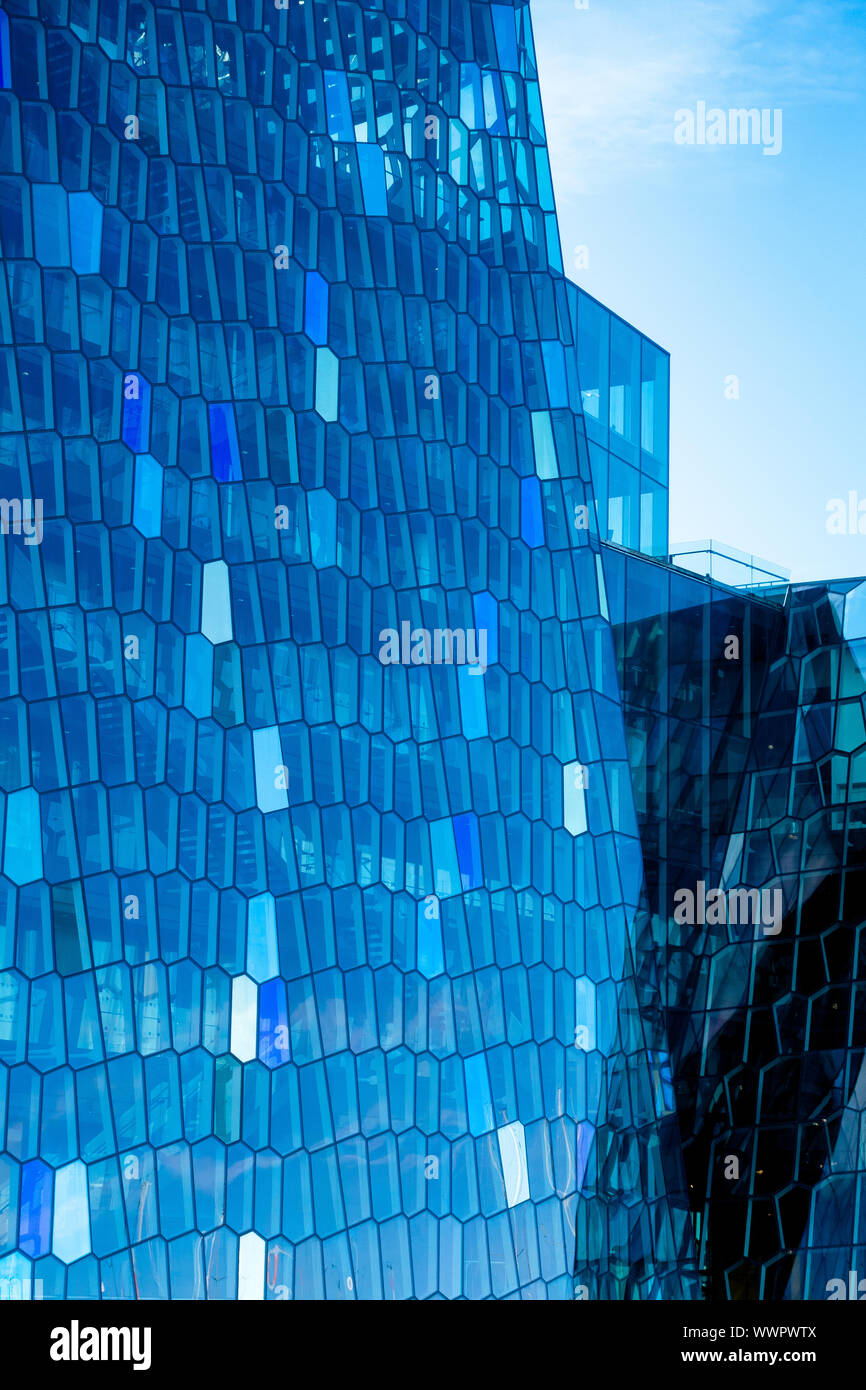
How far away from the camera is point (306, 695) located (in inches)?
429

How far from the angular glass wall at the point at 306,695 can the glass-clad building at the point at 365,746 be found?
3 cm

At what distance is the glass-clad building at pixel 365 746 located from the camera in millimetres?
9367

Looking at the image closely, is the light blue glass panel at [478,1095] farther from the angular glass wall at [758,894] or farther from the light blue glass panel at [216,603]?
the light blue glass panel at [216,603]

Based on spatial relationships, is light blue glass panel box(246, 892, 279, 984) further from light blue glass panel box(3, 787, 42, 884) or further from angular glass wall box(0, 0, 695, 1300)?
light blue glass panel box(3, 787, 42, 884)

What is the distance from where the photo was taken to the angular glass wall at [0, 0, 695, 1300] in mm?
9281

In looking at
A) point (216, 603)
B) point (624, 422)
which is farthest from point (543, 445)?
point (216, 603)

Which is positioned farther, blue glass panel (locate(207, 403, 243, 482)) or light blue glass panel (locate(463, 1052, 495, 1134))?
light blue glass panel (locate(463, 1052, 495, 1134))

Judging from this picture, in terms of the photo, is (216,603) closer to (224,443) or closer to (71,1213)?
(224,443)

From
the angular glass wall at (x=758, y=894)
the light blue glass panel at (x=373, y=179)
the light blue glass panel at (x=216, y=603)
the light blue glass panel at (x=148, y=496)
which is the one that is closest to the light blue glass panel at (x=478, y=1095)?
the angular glass wall at (x=758, y=894)

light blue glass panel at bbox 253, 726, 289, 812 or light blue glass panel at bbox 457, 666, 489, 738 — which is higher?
light blue glass panel at bbox 457, 666, 489, 738

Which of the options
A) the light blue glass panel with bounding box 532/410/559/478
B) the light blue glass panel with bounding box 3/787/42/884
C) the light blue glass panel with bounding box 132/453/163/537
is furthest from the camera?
the light blue glass panel with bounding box 532/410/559/478

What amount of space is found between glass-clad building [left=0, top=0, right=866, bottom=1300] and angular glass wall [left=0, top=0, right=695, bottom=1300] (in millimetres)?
32

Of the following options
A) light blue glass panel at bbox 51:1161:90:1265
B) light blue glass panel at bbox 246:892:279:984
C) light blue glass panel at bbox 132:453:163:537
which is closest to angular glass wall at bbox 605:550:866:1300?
light blue glass panel at bbox 246:892:279:984

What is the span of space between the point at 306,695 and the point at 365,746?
0.66m
